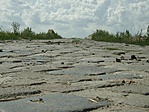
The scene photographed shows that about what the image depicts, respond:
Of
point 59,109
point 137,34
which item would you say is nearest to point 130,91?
point 59,109

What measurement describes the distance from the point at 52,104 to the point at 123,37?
15074 mm

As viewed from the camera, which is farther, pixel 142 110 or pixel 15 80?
pixel 15 80

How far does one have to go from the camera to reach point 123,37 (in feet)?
56.3

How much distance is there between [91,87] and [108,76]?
72 centimetres

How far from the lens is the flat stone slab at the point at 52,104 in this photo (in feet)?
7.30

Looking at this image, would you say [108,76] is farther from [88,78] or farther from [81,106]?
[81,106]

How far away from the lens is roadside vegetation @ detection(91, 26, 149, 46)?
15547 millimetres

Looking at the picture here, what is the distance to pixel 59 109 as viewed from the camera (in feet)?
7.34

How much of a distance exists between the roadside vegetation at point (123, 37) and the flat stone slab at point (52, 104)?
38.8 ft

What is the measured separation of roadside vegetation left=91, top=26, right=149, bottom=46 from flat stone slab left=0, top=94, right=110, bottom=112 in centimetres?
1182

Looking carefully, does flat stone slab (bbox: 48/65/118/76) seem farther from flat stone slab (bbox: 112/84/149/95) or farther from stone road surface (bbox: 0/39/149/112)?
flat stone slab (bbox: 112/84/149/95)

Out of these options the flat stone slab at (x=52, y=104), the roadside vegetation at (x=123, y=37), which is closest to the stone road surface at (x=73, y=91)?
the flat stone slab at (x=52, y=104)

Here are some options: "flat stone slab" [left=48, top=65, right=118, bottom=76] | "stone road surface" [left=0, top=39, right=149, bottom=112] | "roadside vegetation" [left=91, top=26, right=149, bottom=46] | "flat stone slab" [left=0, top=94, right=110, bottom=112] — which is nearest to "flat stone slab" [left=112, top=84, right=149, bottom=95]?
"stone road surface" [left=0, top=39, right=149, bottom=112]

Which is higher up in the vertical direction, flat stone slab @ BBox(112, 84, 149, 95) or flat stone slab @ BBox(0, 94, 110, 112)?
flat stone slab @ BBox(112, 84, 149, 95)
